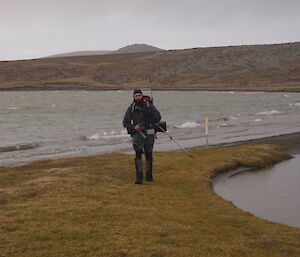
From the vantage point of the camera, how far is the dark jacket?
12297 mm

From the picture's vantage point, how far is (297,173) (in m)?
15.3

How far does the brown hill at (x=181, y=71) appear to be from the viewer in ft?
493

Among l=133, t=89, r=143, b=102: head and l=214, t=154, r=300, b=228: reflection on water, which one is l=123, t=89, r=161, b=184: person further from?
l=214, t=154, r=300, b=228: reflection on water

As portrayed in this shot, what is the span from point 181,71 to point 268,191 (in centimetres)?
15882

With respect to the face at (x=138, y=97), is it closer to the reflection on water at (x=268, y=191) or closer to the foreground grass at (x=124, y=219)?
the foreground grass at (x=124, y=219)

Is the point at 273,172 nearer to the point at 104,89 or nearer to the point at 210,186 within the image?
the point at 210,186

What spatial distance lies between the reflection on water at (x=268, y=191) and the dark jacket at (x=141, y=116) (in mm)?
3012

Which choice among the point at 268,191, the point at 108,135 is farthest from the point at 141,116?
the point at 108,135

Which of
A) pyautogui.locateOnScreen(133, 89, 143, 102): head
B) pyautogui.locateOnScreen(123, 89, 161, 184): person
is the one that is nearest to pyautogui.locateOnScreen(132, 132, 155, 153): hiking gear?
pyautogui.locateOnScreen(123, 89, 161, 184): person

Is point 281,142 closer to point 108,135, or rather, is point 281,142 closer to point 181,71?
point 108,135

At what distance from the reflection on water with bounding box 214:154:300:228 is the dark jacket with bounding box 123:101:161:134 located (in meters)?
3.01

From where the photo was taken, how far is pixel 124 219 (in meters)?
9.10

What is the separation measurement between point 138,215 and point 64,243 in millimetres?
2268

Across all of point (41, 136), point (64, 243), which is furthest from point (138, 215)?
point (41, 136)
